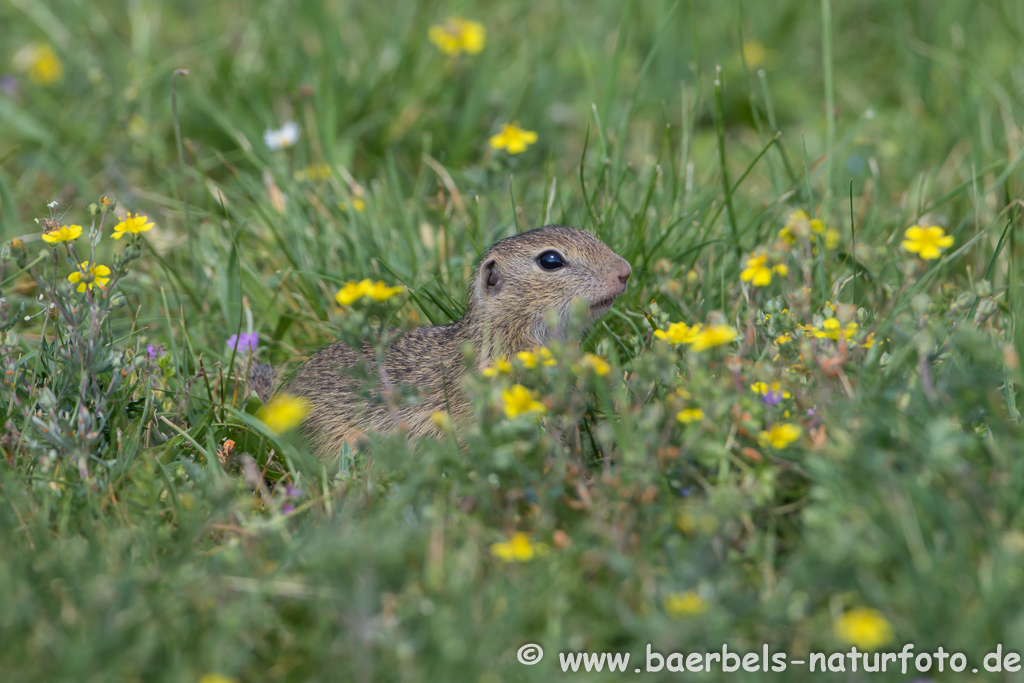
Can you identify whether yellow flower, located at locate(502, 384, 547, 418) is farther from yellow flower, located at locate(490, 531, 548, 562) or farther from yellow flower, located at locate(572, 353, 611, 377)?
yellow flower, located at locate(490, 531, 548, 562)

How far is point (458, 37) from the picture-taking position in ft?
20.7

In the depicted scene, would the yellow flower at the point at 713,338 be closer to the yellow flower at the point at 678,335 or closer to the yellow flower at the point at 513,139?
the yellow flower at the point at 678,335

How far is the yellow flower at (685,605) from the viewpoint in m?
2.30

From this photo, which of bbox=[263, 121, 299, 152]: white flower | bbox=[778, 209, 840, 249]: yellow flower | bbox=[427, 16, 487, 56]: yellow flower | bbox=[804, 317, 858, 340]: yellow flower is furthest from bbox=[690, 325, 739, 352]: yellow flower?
bbox=[427, 16, 487, 56]: yellow flower

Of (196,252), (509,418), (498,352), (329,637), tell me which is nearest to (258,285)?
(196,252)

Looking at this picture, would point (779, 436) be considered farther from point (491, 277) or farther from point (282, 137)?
point (282, 137)

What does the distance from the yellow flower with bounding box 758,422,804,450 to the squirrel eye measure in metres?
1.64

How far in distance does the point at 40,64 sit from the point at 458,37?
306 centimetres

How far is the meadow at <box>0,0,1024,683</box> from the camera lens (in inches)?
94.7

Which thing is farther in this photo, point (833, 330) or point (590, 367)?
point (833, 330)

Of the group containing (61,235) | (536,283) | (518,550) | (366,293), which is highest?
(536,283)

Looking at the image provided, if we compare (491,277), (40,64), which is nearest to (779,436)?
(491,277)

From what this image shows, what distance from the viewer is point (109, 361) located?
3.41 meters

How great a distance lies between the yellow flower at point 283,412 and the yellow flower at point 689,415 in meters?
1.17
